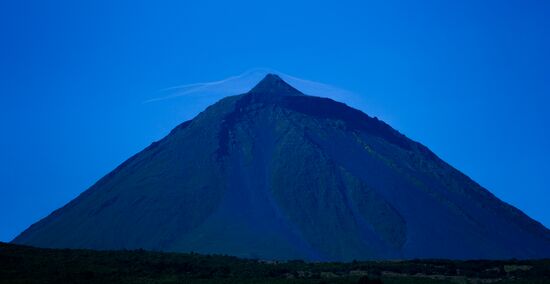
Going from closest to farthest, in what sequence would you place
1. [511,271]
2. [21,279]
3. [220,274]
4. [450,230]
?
[21,279]
[220,274]
[511,271]
[450,230]

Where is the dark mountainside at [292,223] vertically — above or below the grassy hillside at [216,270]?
above

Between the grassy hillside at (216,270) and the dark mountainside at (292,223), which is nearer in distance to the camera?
the grassy hillside at (216,270)

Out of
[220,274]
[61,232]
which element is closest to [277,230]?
[61,232]

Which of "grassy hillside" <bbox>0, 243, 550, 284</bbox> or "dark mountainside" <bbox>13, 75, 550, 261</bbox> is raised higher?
"dark mountainside" <bbox>13, 75, 550, 261</bbox>

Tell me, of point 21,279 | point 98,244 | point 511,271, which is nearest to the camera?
point 21,279

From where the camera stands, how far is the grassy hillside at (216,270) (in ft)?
261

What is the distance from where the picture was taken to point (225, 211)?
604ft

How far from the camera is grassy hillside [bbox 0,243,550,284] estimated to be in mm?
79562

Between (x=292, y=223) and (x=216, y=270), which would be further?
(x=292, y=223)

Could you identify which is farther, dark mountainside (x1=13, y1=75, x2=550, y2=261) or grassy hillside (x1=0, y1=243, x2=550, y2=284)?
dark mountainside (x1=13, y1=75, x2=550, y2=261)

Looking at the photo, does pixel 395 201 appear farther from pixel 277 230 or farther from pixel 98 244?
pixel 98 244

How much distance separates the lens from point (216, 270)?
3607 inches

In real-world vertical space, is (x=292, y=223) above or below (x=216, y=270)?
above

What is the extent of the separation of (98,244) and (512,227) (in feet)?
326
